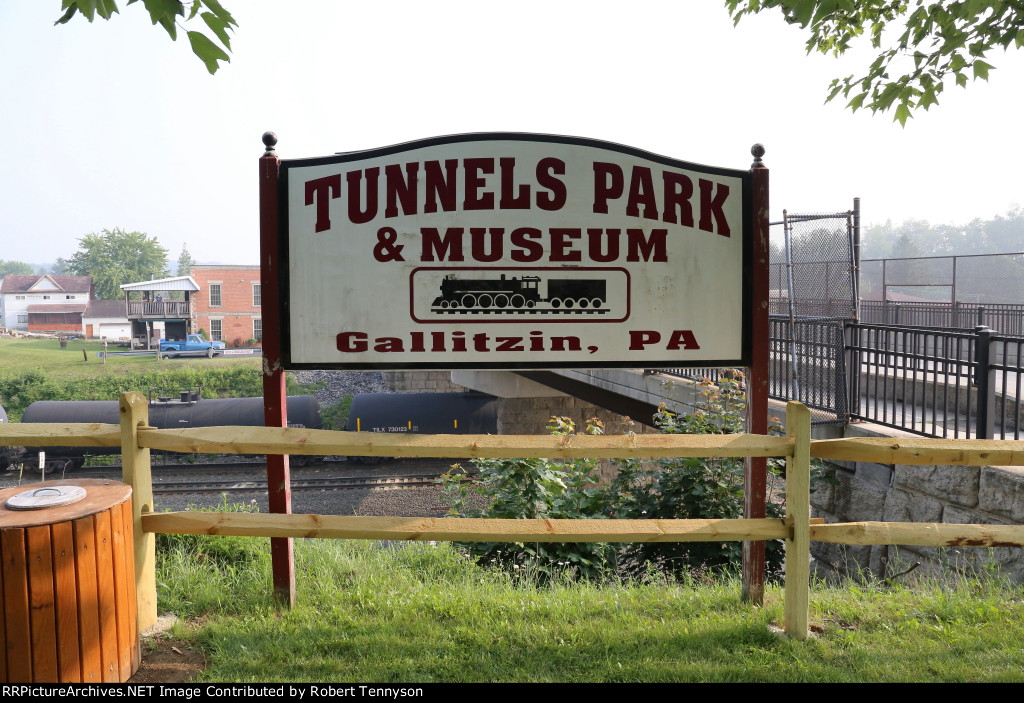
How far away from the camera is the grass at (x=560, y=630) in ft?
11.0

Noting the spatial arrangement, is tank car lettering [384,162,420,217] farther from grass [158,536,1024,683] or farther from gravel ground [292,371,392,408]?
gravel ground [292,371,392,408]

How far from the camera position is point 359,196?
4328 millimetres

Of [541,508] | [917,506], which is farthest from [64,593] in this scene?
[917,506]

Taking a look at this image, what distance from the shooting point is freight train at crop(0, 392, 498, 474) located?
23.2 metres

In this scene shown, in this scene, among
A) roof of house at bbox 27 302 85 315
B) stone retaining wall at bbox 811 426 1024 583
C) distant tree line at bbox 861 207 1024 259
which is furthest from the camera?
distant tree line at bbox 861 207 1024 259

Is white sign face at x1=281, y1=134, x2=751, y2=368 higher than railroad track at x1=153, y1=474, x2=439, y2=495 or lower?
higher

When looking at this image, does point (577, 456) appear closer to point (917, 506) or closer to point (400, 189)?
point (400, 189)

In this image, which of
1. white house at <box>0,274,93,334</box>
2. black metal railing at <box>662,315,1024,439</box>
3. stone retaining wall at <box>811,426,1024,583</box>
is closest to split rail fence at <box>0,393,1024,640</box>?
stone retaining wall at <box>811,426,1024,583</box>

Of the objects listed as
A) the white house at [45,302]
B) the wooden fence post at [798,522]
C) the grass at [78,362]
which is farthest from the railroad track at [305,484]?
the white house at [45,302]

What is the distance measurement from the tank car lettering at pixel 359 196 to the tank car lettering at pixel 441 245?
0.34 metres

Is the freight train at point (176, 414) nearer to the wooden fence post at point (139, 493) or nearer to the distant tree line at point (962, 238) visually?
the wooden fence post at point (139, 493)

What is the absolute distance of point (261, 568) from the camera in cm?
473

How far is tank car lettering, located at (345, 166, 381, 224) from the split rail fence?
54.6 inches
